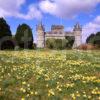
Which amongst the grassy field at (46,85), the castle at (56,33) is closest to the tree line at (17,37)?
the grassy field at (46,85)

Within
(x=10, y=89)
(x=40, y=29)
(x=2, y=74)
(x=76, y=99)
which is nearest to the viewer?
(x=76, y=99)

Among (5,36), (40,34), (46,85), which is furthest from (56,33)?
(46,85)

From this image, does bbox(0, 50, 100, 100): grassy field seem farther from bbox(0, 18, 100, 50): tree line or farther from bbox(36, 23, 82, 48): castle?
bbox(36, 23, 82, 48): castle

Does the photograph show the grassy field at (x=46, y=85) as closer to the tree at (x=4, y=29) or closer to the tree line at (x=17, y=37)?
the tree line at (x=17, y=37)

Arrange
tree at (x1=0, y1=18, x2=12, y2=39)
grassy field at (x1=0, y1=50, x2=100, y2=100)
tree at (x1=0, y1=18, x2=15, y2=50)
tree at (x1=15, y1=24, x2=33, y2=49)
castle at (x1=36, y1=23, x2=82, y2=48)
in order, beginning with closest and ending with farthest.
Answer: grassy field at (x1=0, y1=50, x2=100, y2=100) < tree at (x1=0, y1=18, x2=15, y2=50) < tree at (x1=0, y1=18, x2=12, y2=39) < tree at (x1=15, y1=24, x2=33, y2=49) < castle at (x1=36, y1=23, x2=82, y2=48)

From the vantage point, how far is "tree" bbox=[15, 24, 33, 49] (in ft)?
155

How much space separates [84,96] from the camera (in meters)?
10.5

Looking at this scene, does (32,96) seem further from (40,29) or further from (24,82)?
(40,29)

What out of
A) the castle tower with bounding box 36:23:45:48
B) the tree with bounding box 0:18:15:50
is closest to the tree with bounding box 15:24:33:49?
the tree with bounding box 0:18:15:50

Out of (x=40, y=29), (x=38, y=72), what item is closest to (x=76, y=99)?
(x=38, y=72)

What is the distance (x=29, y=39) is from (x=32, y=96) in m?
35.8

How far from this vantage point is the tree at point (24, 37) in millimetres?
47344

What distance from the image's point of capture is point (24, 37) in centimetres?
4822

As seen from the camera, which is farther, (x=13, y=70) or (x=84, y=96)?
(x=13, y=70)
